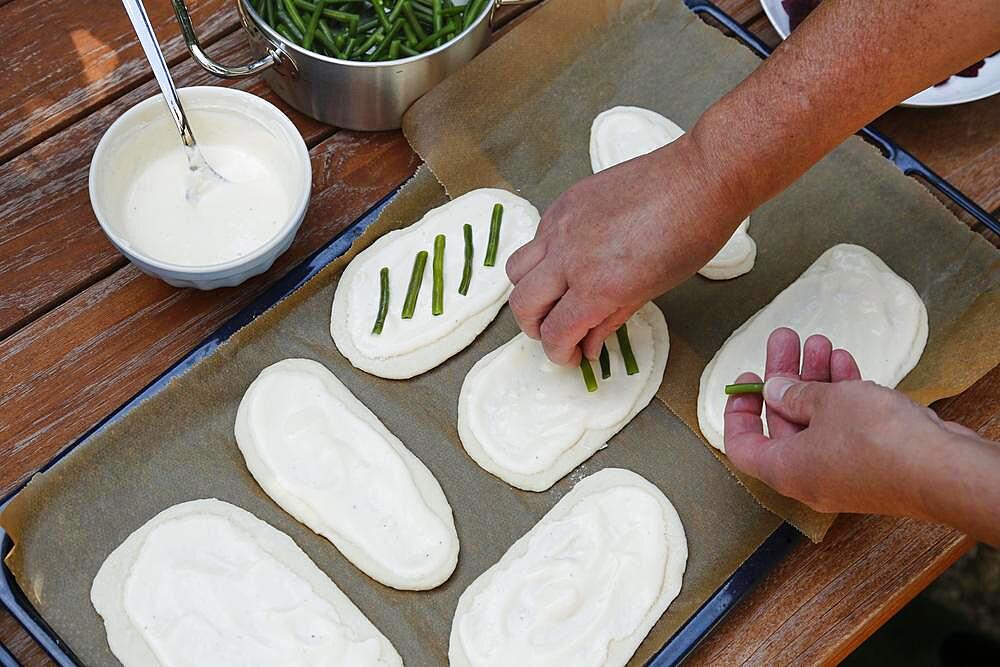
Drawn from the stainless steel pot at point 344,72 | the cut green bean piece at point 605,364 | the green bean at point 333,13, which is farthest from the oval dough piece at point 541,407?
the green bean at point 333,13

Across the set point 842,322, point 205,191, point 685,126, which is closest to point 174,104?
point 205,191

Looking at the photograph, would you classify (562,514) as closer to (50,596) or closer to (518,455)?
(518,455)

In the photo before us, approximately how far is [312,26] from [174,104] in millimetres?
441

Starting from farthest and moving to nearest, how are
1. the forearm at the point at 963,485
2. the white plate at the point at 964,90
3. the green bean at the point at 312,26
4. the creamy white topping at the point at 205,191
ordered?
the white plate at the point at 964,90
the green bean at the point at 312,26
the creamy white topping at the point at 205,191
the forearm at the point at 963,485

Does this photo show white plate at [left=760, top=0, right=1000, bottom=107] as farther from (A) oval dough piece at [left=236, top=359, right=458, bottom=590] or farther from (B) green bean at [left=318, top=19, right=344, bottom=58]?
(A) oval dough piece at [left=236, top=359, right=458, bottom=590]

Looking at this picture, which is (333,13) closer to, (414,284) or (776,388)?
(414,284)

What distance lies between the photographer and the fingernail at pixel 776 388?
68.9 inches

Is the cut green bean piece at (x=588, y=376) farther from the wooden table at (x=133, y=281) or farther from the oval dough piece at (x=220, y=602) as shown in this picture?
the oval dough piece at (x=220, y=602)

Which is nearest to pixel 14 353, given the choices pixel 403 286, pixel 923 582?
pixel 403 286

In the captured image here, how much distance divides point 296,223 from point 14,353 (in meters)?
0.69

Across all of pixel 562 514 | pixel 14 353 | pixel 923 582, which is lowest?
pixel 923 582

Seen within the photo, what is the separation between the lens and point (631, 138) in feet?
7.97

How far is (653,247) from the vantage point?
5.98ft

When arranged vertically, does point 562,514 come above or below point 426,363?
below
